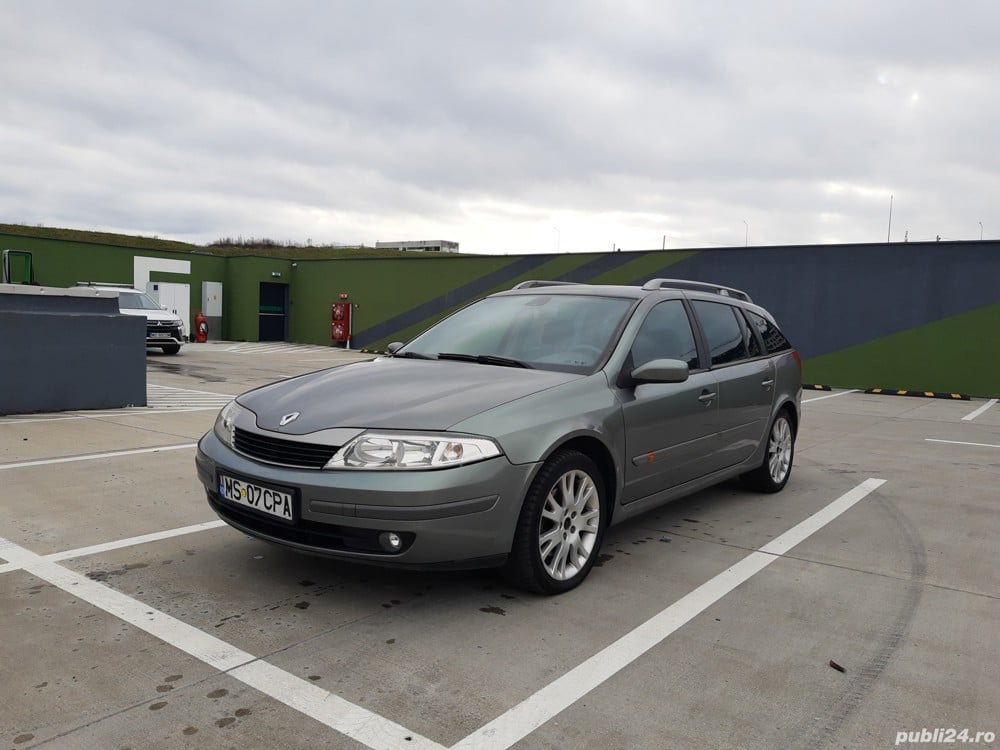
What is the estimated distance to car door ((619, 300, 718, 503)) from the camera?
4.07m

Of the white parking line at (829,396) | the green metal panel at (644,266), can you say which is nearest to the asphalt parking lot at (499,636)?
the white parking line at (829,396)

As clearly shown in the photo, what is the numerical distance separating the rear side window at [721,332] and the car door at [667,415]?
8.9 inches

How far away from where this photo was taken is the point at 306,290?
28.6 m

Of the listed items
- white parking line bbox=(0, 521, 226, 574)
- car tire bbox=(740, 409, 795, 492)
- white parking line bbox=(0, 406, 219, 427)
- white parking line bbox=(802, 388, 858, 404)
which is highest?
car tire bbox=(740, 409, 795, 492)

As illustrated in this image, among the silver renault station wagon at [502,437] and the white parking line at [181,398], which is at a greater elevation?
the silver renault station wagon at [502,437]

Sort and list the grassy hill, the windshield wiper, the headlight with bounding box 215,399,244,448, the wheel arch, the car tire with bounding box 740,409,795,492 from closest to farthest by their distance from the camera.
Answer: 1. the wheel arch
2. the headlight with bounding box 215,399,244,448
3. the windshield wiper
4. the car tire with bounding box 740,409,795,492
5. the grassy hill

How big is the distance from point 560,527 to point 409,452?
865mm

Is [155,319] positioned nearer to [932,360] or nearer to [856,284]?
[856,284]

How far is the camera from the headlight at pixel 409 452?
319 centimetres

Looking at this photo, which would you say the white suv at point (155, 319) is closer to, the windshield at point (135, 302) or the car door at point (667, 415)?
the windshield at point (135, 302)

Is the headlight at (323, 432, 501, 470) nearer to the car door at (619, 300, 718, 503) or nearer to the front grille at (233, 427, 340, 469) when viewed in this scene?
the front grille at (233, 427, 340, 469)

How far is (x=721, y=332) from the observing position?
5.25 m

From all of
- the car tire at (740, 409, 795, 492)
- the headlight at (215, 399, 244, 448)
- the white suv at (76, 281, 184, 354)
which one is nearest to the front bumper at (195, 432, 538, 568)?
the headlight at (215, 399, 244, 448)

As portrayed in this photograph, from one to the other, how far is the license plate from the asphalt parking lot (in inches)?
16.7
